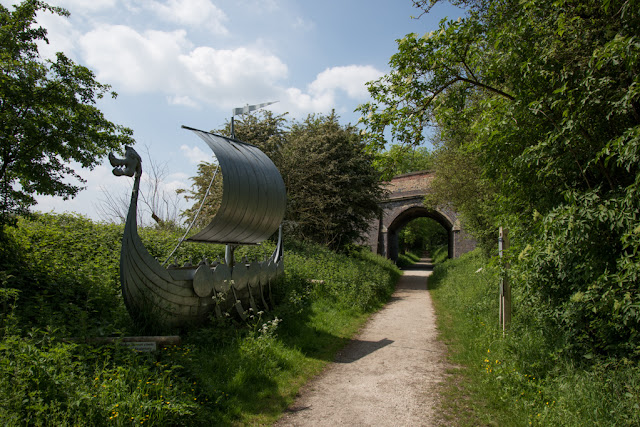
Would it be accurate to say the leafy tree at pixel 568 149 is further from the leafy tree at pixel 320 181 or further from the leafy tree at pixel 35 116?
the leafy tree at pixel 320 181

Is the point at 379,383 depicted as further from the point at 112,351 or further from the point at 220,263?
the point at 220,263

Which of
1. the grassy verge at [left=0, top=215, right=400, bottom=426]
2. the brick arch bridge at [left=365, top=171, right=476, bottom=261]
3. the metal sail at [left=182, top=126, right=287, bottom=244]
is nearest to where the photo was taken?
the grassy verge at [left=0, top=215, right=400, bottom=426]

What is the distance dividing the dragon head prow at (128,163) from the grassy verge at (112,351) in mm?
1749

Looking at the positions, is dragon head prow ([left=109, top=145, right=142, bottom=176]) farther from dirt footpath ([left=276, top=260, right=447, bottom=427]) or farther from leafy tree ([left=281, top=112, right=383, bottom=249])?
leafy tree ([left=281, top=112, right=383, bottom=249])

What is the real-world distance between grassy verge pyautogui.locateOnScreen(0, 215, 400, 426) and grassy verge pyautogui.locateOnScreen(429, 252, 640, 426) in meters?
2.01

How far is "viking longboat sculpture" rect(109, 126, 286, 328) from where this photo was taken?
229 inches

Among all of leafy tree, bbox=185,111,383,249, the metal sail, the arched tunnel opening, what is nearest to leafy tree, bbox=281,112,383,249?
leafy tree, bbox=185,111,383,249

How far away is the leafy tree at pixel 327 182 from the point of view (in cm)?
1800

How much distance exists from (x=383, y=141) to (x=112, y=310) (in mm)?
4613

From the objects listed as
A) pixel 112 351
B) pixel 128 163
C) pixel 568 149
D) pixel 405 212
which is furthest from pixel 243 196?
pixel 405 212

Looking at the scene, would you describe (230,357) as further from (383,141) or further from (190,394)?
(383,141)

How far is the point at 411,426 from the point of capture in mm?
4250

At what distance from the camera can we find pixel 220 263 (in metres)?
7.56

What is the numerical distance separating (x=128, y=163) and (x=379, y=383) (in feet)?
14.9
